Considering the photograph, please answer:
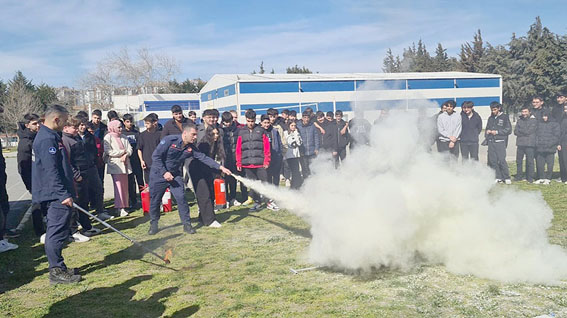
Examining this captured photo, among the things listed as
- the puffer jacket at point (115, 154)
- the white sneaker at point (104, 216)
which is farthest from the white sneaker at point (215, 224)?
the puffer jacket at point (115, 154)

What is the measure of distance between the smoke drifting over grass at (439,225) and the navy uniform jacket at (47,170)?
148 inches

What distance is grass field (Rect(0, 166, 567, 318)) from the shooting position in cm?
455

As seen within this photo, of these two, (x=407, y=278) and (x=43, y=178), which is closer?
(x=407, y=278)

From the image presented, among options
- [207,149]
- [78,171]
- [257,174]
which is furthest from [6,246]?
[257,174]

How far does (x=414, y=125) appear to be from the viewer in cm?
641

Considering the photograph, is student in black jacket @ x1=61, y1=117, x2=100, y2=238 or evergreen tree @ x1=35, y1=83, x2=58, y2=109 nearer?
student in black jacket @ x1=61, y1=117, x2=100, y2=238

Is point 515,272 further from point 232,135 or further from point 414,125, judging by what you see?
point 232,135

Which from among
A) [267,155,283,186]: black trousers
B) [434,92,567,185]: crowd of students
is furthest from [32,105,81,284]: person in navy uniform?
[434,92,567,185]: crowd of students

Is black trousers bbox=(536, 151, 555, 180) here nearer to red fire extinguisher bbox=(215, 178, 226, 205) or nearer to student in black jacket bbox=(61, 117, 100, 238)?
red fire extinguisher bbox=(215, 178, 226, 205)

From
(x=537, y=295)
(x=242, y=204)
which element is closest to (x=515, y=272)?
(x=537, y=295)

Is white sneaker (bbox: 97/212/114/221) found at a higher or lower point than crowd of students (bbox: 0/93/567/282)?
lower

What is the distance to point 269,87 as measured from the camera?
34.0m

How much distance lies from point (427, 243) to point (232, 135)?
6.27 m

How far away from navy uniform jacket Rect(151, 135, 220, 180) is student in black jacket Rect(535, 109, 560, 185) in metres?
9.47
